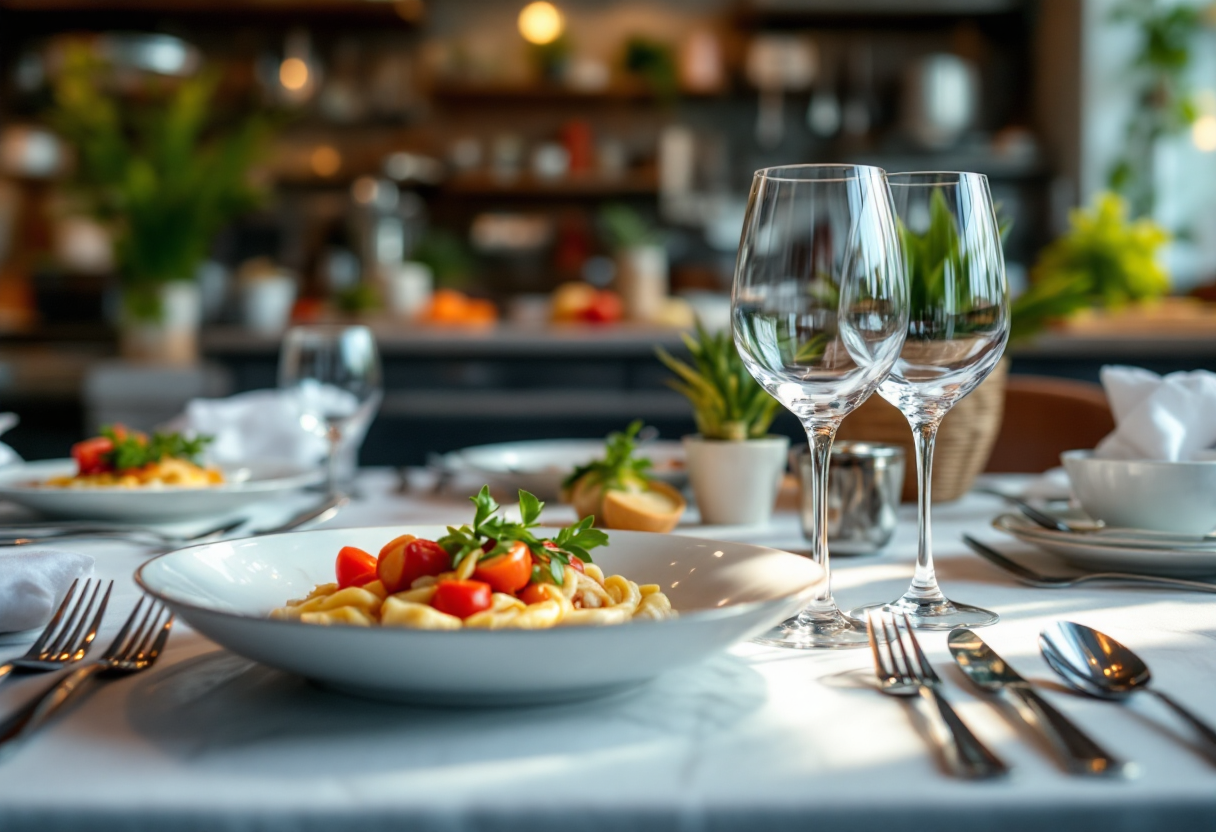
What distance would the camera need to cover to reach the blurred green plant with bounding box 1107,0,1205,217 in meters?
4.57

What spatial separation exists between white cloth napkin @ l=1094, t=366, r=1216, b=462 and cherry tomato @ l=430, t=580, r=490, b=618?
0.73m

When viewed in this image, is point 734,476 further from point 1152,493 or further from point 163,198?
point 163,198

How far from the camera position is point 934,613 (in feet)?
2.51

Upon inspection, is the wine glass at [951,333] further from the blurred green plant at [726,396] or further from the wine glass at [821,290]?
the blurred green plant at [726,396]

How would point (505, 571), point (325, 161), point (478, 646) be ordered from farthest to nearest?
point (325, 161)
point (505, 571)
point (478, 646)

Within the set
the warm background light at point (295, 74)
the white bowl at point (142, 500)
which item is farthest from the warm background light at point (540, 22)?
the white bowl at point (142, 500)

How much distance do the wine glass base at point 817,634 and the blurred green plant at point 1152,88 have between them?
177 inches

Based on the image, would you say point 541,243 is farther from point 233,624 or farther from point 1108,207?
point 233,624

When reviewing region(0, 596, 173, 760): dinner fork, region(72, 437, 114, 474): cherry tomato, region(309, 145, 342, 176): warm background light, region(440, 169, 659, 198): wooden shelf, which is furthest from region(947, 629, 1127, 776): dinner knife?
region(309, 145, 342, 176): warm background light

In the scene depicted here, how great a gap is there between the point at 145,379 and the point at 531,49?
293 centimetres

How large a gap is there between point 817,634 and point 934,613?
107 millimetres

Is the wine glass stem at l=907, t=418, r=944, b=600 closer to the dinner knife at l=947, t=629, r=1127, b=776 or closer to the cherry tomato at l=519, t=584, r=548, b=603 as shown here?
the dinner knife at l=947, t=629, r=1127, b=776

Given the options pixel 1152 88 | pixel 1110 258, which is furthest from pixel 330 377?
pixel 1152 88

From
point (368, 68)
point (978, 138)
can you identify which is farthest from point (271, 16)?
point (978, 138)
